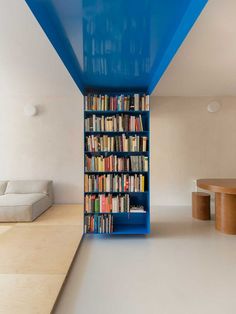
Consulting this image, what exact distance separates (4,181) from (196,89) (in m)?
4.69

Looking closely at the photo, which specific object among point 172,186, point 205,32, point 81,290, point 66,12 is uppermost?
point 205,32

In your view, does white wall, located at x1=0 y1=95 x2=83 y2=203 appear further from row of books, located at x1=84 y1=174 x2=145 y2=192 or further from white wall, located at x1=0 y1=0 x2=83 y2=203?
row of books, located at x1=84 y1=174 x2=145 y2=192

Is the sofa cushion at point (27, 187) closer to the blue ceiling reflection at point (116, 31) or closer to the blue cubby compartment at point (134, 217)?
the blue cubby compartment at point (134, 217)

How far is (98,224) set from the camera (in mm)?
3469

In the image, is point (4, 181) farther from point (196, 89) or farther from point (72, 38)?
point (196, 89)

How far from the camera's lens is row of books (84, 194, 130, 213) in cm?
346

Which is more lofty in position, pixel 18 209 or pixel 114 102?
pixel 114 102

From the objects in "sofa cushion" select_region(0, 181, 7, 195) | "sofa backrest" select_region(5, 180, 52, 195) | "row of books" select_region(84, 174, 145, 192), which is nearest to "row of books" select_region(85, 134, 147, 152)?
"row of books" select_region(84, 174, 145, 192)

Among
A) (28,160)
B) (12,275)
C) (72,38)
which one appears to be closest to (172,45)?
(72,38)

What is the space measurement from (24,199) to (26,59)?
2.45 m

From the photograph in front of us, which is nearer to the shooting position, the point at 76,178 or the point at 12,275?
the point at 12,275

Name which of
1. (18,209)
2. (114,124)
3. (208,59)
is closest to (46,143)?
(18,209)

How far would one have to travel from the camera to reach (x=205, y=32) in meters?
2.49

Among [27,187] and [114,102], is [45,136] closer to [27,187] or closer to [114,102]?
[27,187]
